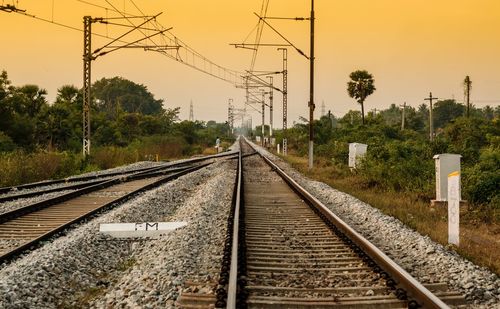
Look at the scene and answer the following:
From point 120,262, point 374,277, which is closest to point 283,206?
point 120,262

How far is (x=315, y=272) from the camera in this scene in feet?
22.5

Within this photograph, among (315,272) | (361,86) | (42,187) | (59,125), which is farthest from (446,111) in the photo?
(315,272)

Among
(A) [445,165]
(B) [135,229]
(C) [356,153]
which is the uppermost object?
(C) [356,153]

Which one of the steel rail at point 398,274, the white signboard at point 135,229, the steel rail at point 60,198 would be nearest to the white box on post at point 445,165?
the steel rail at point 398,274

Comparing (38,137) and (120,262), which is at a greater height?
(38,137)

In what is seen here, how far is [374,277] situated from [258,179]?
606 inches

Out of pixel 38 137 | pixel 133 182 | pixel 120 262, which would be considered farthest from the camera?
pixel 38 137

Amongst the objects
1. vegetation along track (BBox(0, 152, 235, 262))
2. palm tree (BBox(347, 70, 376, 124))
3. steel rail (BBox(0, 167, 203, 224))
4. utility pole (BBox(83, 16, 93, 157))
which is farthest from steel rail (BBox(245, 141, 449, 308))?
palm tree (BBox(347, 70, 376, 124))

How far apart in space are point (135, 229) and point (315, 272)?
13.0 ft

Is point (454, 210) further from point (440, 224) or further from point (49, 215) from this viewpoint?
point (49, 215)

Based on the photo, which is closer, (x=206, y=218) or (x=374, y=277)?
(x=374, y=277)

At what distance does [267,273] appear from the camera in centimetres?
675

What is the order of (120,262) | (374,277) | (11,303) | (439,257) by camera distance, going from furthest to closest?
(120,262)
(439,257)
(374,277)
(11,303)

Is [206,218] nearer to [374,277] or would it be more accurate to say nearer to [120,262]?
[120,262]
